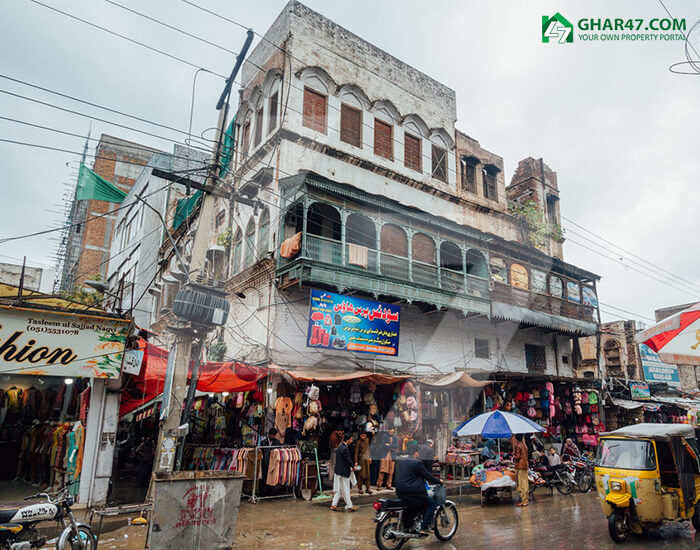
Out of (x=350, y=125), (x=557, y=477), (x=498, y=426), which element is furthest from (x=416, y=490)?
(x=350, y=125)

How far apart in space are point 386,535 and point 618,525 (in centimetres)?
431

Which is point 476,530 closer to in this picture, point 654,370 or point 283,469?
point 283,469

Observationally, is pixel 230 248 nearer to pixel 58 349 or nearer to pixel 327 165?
pixel 327 165

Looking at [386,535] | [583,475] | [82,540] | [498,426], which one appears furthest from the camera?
[583,475]

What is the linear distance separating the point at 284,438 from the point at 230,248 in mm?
9322

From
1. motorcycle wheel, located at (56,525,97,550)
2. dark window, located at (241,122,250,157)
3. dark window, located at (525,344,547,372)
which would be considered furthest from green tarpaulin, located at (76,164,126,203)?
dark window, located at (525,344,547,372)

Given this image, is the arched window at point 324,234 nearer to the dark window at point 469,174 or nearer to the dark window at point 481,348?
the dark window at point 481,348

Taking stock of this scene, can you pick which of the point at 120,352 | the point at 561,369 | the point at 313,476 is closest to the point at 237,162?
the point at 120,352

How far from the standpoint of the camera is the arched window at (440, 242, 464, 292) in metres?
19.8

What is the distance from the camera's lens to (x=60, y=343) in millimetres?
10891

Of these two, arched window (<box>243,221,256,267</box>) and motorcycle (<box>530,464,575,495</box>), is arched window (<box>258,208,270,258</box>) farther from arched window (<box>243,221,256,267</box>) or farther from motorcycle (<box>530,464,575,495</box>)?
motorcycle (<box>530,464,575,495</box>)

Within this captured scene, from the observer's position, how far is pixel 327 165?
62.9 ft

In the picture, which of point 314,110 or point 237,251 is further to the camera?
point 237,251

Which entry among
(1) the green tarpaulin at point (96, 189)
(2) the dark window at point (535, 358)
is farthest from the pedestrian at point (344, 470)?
(2) the dark window at point (535, 358)
